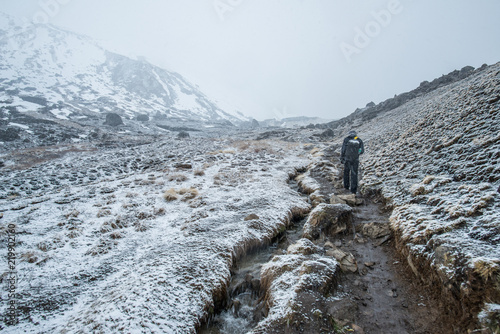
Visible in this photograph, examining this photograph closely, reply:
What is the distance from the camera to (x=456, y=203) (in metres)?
5.80

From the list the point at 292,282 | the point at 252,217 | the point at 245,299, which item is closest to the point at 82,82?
the point at 252,217

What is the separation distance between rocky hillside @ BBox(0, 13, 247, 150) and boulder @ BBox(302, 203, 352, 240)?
68.7 meters

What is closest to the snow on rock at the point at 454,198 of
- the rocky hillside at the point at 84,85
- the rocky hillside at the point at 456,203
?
the rocky hillside at the point at 456,203

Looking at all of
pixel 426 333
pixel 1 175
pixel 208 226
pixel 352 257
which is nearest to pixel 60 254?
pixel 208 226

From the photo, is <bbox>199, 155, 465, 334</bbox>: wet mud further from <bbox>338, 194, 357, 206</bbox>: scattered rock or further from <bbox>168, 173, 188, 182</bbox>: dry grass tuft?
<bbox>168, 173, 188, 182</bbox>: dry grass tuft

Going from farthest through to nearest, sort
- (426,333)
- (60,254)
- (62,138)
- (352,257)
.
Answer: (62,138)
(60,254)
(352,257)
(426,333)

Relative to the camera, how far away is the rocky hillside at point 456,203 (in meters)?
3.74

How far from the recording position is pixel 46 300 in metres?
5.46

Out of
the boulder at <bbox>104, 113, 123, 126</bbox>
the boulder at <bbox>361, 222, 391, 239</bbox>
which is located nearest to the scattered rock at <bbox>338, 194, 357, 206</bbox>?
the boulder at <bbox>361, 222, 391, 239</bbox>

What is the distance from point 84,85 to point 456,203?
173 m

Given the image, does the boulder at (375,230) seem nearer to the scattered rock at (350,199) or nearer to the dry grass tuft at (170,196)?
the scattered rock at (350,199)

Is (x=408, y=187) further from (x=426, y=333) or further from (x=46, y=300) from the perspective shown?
(x=46, y=300)

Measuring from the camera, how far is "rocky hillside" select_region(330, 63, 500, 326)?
3742 mm

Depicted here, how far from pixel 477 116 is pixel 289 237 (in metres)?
10.4
